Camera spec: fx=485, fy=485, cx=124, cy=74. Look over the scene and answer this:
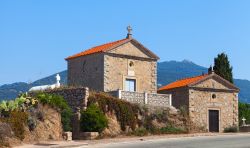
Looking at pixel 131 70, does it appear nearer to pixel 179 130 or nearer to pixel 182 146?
pixel 179 130

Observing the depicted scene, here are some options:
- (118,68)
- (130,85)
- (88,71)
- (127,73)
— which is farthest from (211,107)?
(88,71)

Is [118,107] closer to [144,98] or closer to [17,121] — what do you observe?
[144,98]

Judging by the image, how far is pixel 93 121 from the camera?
31391mm

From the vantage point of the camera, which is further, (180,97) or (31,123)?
(180,97)

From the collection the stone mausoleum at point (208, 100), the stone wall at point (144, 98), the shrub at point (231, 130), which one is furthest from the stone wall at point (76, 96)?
the shrub at point (231, 130)

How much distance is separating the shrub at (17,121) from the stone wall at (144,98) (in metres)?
9.54

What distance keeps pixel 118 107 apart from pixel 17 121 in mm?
9009

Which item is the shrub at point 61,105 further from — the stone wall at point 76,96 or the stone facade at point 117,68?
the stone facade at point 117,68

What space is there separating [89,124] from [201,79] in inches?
569

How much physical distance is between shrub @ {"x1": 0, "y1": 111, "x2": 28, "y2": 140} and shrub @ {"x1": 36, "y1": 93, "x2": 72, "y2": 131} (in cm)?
321

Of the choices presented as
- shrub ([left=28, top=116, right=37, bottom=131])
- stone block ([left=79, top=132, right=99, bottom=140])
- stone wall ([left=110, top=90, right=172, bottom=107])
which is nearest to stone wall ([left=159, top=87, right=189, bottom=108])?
stone wall ([left=110, top=90, right=172, bottom=107])

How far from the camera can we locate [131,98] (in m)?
35.9

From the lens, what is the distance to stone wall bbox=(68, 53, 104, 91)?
39.8 m

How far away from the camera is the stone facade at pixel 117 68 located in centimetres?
3956
